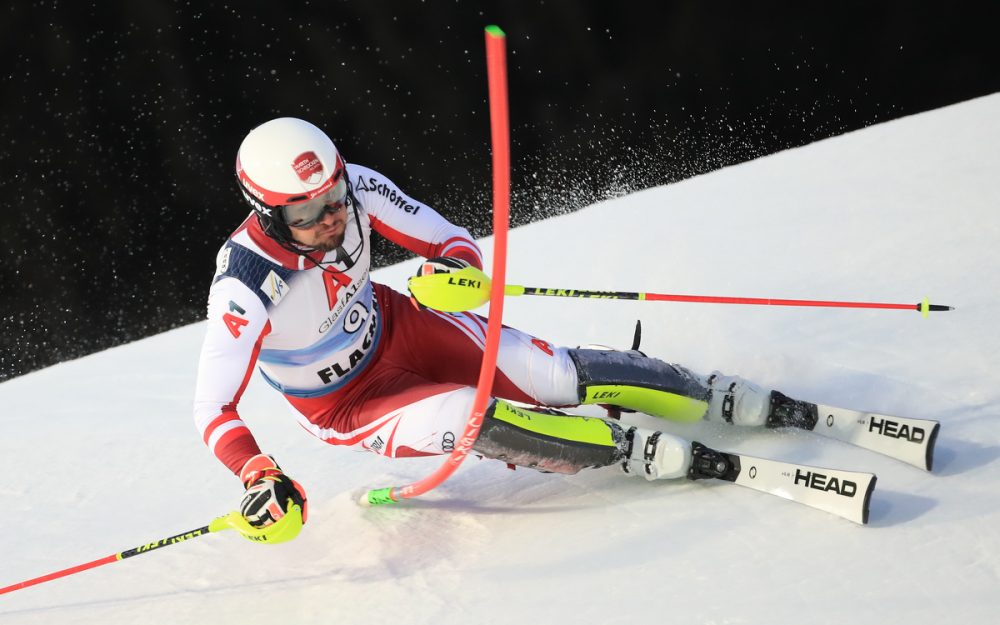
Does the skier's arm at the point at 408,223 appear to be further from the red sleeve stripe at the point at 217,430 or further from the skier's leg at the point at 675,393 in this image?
the red sleeve stripe at the point at 217,430

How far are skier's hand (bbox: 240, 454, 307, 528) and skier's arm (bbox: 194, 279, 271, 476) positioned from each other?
0.05 meters

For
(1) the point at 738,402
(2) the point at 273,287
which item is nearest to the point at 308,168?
(2) the point at 273,287

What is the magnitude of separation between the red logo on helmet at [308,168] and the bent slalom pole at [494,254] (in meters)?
0.44

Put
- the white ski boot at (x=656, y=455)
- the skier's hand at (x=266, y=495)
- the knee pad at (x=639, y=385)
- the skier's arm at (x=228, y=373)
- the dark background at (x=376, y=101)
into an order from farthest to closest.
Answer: the dark background at (x=376, y=101) < the knee pad at (x=639, y=385) < the white ski boot at (x=656, y=455) < the skier's arm at (x=228, y=373) < the skier's hand at (x=266, y=495)

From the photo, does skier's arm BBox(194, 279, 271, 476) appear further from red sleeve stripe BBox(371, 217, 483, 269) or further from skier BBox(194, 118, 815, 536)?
red sleeve stripe BBox(371, 217, 483, 269)

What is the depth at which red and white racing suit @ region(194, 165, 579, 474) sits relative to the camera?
221 centimetres

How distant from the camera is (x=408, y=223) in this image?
8.70ft

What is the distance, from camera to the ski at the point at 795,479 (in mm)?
2135

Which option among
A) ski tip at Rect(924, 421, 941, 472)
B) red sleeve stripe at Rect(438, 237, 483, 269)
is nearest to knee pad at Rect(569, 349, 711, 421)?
red sleeve stripe at Rect(438, 237, 483, 269)

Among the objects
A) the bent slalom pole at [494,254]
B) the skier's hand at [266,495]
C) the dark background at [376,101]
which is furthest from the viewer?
the dark background at [376,101]

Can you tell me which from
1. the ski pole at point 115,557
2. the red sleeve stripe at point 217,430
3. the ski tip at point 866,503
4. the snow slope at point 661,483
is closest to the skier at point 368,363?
the red sleeve stripe at point 217,430

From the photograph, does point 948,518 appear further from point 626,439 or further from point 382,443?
point 382,443

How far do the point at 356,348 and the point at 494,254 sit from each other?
76cm

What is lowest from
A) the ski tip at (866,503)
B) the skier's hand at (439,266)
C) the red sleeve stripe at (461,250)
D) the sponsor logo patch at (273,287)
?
the ski tip at (866,503)
